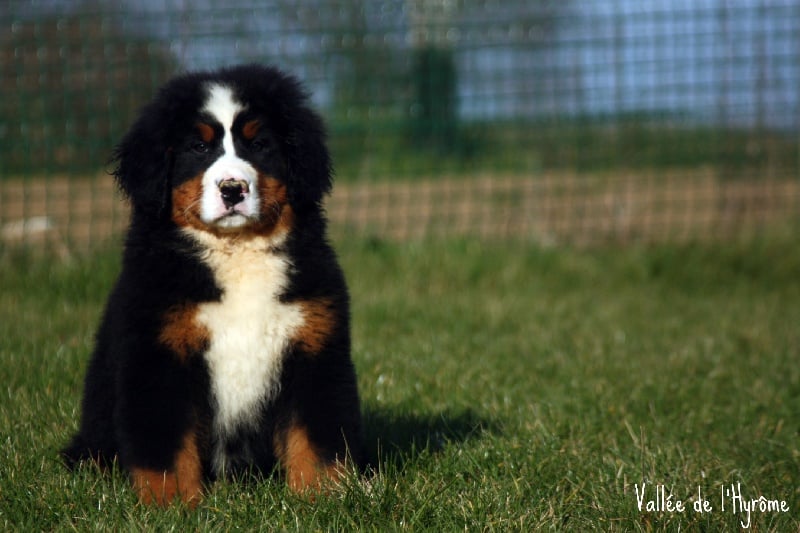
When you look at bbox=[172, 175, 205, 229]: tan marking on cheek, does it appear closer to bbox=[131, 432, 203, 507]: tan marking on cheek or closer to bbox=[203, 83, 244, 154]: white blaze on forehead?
bbox=[203, 83, 244, 154]: white blaze on forehead

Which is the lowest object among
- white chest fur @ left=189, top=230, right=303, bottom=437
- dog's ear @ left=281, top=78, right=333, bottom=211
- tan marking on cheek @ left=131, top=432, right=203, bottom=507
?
tan marking on cheek @ left=131, top=432, right=203, bottom=507

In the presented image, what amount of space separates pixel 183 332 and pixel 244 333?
18cm

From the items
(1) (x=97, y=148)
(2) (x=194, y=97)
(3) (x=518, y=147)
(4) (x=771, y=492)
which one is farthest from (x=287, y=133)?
(3) (x=518, y=147)

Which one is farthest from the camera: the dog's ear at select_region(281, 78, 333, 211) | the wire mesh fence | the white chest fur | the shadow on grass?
Result: the wire mesh fence

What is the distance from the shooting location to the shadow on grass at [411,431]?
11.3ft

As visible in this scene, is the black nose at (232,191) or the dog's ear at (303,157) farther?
the dog's ear at (303,157)

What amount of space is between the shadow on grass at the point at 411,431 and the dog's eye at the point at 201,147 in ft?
3.59

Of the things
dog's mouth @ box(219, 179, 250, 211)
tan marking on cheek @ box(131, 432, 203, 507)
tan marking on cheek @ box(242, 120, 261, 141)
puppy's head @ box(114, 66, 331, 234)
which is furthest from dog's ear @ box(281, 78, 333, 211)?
tan marking on cheek @ box(131, 432, 203, 507)

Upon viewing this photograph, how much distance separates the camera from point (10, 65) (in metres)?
7.39

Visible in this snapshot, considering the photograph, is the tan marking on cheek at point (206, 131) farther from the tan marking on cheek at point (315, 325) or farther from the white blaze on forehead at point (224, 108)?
the tan marking on cheek at point (315, 325)

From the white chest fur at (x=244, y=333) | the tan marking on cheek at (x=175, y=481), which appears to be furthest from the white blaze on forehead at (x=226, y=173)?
the tan marking on cheek at (x=175, y=481)

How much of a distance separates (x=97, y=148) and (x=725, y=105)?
5.06m

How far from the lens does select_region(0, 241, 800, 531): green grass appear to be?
113 inches

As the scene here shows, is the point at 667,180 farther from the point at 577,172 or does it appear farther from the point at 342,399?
the point at 342,399
